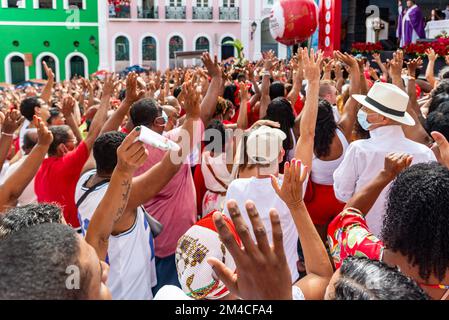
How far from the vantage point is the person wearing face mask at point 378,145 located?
9.08ft

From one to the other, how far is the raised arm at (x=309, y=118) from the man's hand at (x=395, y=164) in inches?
22.4

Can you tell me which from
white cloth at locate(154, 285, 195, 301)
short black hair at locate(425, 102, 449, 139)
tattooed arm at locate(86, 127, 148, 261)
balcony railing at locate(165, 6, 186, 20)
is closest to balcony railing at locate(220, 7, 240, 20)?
balcony railing at locate(165, 6, 186, 20)

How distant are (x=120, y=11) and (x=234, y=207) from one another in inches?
1205

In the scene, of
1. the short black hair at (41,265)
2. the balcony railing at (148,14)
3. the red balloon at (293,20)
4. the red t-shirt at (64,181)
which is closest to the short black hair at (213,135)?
the red t-shirt at (64,181)

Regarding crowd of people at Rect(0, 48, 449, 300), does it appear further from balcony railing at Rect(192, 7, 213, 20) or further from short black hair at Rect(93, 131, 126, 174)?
balcony railing at Rect(192, 7, 213, 20)

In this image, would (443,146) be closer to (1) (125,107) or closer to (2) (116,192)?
(2) (116,192)

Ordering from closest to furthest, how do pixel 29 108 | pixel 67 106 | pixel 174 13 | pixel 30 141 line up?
pixel 67 106, pixel 30 141, pixel 29 108, pixel 174 13

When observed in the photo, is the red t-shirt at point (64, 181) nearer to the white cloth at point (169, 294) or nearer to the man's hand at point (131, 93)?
the man's hand at point (131, 93)

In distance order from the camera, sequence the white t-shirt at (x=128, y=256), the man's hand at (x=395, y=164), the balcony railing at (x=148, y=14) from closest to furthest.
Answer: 1. the man's hand at (x=395, y=164)
2. the white t-shirt at (x=128, y=256)
3. the balcony railing at (x=148, y=14)

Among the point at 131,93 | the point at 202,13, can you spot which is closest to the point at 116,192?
the point at 131,93

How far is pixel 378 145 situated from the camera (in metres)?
2.80

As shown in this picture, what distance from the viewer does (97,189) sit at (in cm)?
239

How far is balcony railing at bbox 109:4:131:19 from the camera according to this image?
29.3m
